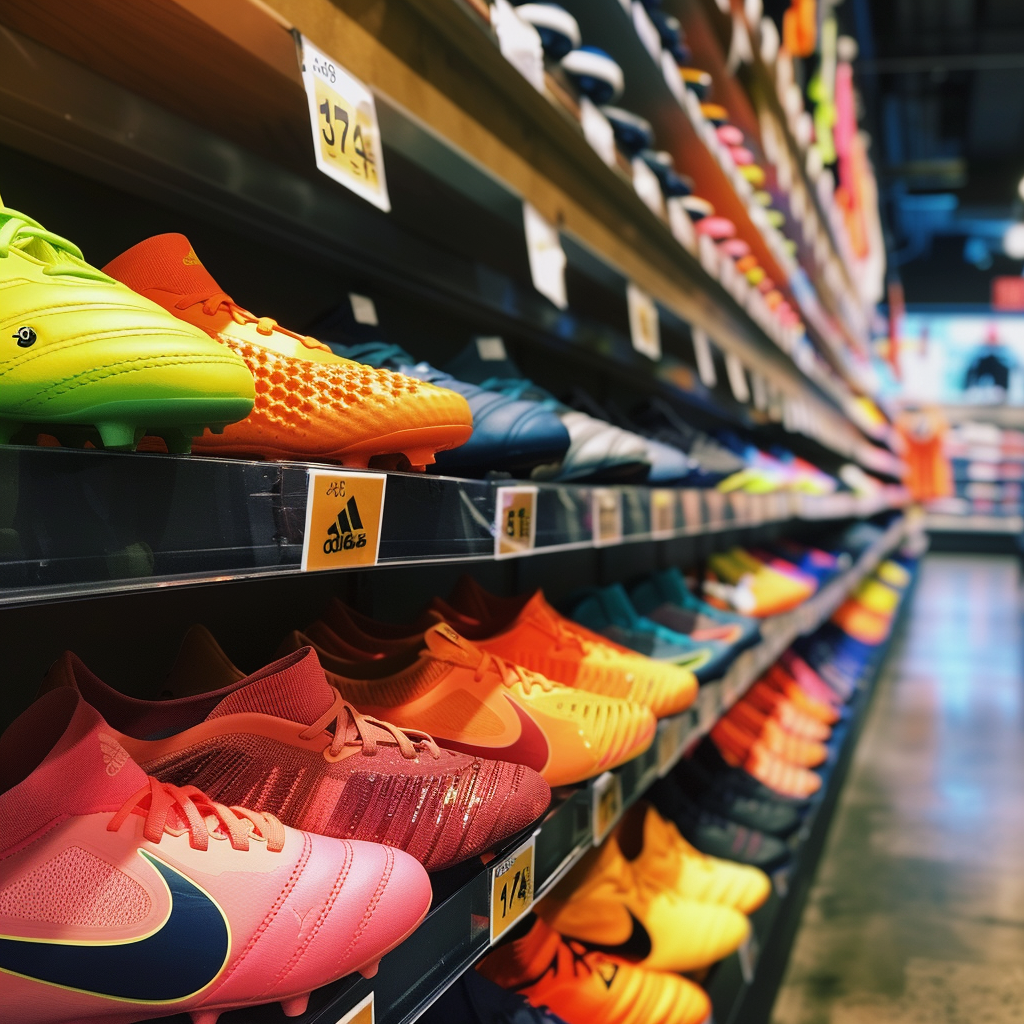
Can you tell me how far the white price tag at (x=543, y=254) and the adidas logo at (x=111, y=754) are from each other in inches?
32.3

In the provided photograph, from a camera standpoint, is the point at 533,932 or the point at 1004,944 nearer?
the point at 533,932

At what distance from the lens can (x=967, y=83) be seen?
32.6 ft

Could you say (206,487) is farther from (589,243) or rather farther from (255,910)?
(589,243)

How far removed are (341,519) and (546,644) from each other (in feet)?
2.37

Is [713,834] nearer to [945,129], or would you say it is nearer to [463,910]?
[463,910]

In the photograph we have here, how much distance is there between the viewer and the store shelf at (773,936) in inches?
71.1

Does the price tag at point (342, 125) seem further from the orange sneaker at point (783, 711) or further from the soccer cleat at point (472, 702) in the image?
the orange sneaker at point (783, 711)

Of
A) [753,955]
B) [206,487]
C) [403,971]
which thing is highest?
[206,487]

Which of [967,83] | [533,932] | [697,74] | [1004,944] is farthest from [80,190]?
[967,83]

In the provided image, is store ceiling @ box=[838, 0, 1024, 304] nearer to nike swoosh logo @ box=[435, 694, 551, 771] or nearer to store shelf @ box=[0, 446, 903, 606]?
nike swoosh logo @ box=[435, 694, 551, 771]

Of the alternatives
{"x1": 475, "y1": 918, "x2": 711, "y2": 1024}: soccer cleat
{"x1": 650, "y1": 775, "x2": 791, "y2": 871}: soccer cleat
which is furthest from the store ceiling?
{"x1": 475, "y1": 918, "x2": 711, "y2": 1024}: soccer cleat

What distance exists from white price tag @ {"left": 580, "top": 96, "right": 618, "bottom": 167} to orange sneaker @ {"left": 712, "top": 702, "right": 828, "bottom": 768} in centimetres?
161

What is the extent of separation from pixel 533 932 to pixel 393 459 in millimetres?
→ 787

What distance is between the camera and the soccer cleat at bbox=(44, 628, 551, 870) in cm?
82
